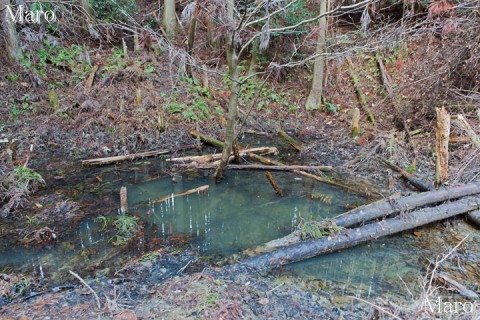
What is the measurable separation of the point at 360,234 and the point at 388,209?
72 centimetres

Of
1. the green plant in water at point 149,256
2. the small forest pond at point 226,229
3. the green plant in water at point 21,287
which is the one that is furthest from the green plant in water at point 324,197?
the green plant in water at point 21,287

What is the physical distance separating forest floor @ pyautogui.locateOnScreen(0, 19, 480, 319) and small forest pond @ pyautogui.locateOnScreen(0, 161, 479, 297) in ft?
1.52

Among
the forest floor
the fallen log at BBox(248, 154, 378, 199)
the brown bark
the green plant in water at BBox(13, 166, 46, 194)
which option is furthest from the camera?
the fallen log at BBox(248, 154, 378, 199)

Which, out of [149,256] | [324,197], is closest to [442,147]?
[324,197]

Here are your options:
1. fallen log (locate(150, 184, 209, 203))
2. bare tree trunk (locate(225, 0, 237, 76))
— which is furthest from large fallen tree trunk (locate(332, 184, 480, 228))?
bare tree trunk (locate(225, 0, 237, 76))

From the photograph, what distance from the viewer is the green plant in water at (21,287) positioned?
3.66m

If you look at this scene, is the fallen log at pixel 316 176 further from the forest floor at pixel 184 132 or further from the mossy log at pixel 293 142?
the mossy log at pixel 293 142

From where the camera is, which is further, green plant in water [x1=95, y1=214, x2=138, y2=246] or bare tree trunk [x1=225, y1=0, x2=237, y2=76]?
bare tree trunk [x1=225, y1=0, x2=237, y2=76]

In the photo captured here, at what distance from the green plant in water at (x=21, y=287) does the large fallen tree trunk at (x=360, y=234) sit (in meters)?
2.55

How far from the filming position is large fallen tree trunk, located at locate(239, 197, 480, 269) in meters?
4.19

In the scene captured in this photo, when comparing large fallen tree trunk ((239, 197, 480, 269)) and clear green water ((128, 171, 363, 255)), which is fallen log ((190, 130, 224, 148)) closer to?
clear green water ((128, 171, 363, 255))

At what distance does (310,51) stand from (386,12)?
3530 millimetres

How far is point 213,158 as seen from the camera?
7793mm

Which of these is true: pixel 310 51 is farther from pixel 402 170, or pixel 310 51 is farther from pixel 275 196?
pixel 275 196
